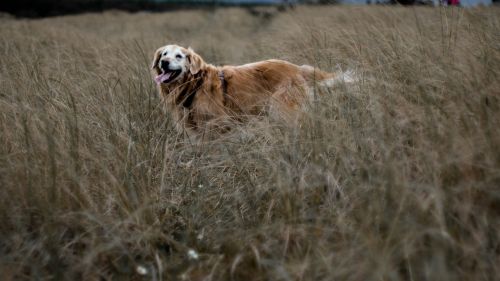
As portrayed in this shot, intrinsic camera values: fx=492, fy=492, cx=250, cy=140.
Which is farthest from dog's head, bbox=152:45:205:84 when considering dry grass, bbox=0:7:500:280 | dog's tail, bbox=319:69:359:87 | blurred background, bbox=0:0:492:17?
blurred background, bbox=0:0:492:17

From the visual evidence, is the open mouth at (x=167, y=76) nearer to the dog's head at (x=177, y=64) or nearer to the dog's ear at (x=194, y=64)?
the dog's head at (x=177, y=64)

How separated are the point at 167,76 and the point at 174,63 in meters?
0.16

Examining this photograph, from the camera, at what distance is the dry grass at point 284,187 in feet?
5.89

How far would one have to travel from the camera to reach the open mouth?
3.93 m

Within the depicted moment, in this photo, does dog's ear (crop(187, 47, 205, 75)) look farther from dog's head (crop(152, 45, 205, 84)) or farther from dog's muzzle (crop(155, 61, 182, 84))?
dog's muzzle (crop(155, 61, 182, 84))

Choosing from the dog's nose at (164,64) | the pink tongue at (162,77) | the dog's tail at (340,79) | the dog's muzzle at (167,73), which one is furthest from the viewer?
the dog's nose at (164,64)

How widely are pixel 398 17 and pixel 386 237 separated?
361 cm

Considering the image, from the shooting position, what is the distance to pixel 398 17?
4.89 metres

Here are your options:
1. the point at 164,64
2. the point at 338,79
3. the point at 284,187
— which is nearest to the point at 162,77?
the point at 164,64

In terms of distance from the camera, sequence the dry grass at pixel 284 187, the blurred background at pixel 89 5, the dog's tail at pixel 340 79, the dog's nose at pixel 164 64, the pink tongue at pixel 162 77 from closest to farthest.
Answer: the dry grass at pixel 284 187
the dog's tail at pixel 340 79
the pink tongue at pixel 162 77
the dog's nose at pixel 164 64
the blurred background at pixel 89 5

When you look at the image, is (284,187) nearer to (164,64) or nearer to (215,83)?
(215,83)

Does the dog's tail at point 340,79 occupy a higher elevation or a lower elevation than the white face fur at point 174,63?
higher

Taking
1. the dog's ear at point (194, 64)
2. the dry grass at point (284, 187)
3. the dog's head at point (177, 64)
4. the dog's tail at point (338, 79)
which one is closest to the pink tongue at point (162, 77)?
the dog's head at point (177, 64)

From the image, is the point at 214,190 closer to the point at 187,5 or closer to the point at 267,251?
the point at 267,251
